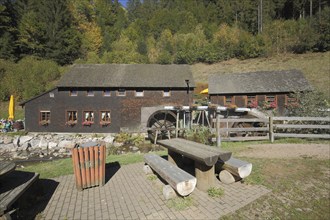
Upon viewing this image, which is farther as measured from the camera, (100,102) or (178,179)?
(100,102)

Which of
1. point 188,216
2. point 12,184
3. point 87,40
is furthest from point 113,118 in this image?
point 87,40

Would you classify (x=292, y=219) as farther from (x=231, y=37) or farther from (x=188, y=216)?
(x=231, y=37)

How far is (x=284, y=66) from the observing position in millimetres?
34250

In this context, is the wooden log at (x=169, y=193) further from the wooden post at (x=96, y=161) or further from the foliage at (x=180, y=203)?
the wooden post at (x=96, y=161)

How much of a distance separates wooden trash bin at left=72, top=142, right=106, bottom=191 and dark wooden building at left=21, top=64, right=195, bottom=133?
12652 mm

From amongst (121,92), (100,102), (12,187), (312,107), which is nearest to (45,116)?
(100,102)

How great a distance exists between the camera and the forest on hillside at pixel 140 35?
107 feet

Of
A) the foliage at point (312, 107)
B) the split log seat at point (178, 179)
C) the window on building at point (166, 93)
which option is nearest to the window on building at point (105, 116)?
the window on building at point (166, 93)

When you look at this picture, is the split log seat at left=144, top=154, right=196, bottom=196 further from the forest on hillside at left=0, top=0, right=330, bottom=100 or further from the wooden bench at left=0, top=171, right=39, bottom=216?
the forest on hillside at left=0, top=0, right=330, bottom=100

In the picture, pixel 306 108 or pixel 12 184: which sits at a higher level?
pixel 306 108

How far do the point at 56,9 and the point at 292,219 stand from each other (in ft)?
160

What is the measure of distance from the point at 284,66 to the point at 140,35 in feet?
125

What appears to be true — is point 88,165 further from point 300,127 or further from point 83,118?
point 83,118

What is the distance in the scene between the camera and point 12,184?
396cm
